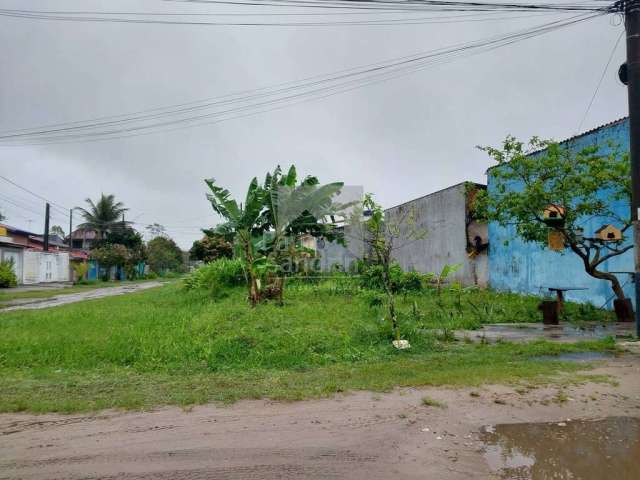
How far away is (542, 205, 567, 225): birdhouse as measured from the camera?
10.1 metres

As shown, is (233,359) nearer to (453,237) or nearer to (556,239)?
(556,239)

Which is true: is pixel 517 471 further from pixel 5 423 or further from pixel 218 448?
pixel 5 423

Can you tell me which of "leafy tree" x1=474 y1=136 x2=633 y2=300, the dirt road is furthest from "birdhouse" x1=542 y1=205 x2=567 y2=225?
the dirt road

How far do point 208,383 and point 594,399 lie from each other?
438 cm

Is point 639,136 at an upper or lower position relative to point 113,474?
upper

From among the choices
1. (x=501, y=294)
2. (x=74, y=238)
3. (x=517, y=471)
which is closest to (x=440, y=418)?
(x=517, y=471)

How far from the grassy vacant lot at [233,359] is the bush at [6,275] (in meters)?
21.3

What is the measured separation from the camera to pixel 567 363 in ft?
20.3

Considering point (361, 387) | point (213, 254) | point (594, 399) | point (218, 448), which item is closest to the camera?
point (218, 448)

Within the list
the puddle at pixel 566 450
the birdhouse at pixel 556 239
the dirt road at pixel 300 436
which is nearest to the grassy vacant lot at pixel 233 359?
the dirt road at pixel 300 436

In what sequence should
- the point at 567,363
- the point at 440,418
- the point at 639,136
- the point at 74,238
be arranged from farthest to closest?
the point at 74,238 < the point at 639,136 < the point at 567,363 < the point at 440,418

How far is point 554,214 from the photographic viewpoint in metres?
10.2

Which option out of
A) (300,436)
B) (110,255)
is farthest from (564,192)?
(110,255)

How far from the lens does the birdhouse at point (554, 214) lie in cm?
1005
